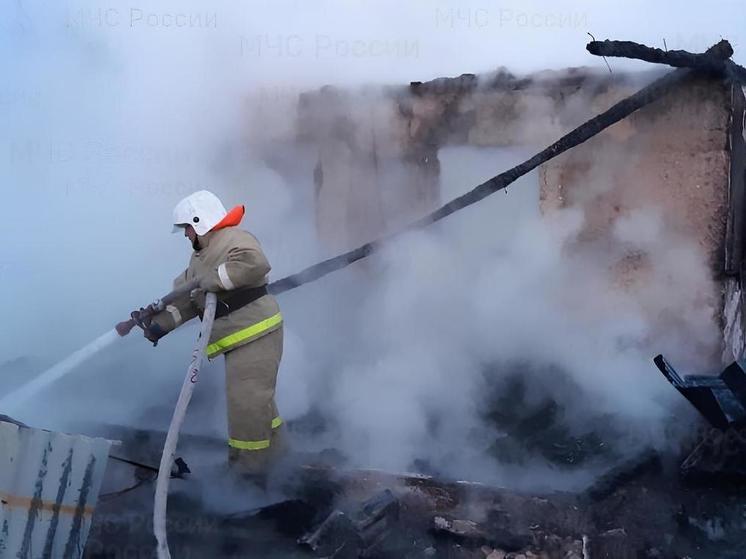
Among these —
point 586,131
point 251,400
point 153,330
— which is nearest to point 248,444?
point 251,400

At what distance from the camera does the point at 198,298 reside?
4570 mm

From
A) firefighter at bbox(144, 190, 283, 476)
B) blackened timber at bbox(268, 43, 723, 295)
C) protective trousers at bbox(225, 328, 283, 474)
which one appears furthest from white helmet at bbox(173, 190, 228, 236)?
blackened timber at bbox(268, 43, 723, 295)

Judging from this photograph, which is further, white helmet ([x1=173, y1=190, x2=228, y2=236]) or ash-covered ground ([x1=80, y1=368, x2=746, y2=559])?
white helmet ([x1=173, y1=190, x2=228, y2=236])

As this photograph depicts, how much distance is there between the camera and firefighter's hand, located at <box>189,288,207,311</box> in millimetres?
4473

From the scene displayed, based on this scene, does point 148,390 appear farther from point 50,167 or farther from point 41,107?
point 41,107

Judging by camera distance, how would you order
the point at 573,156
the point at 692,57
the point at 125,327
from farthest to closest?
1. the point at 573,156
2. the point at 692,57
3. the point at 125,327

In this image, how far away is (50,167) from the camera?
6.98 m

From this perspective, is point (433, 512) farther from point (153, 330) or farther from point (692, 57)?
point (692, 57)

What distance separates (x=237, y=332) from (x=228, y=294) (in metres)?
0.22

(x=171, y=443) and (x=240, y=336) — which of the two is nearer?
(x=171, y=443)

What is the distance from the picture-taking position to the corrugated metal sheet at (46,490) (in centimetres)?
309

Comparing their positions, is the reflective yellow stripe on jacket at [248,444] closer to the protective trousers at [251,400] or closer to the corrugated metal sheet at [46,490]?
the protective trousers at [251,400]

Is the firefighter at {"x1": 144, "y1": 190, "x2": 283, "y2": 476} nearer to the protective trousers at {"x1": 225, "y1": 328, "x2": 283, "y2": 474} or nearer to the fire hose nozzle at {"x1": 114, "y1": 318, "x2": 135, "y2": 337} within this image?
the protective trousers at {"x1": 225, "y1": 328, "x2": 283, "y2": 474}

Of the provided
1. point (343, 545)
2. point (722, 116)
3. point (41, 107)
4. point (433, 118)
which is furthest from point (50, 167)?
point (722, 116)
